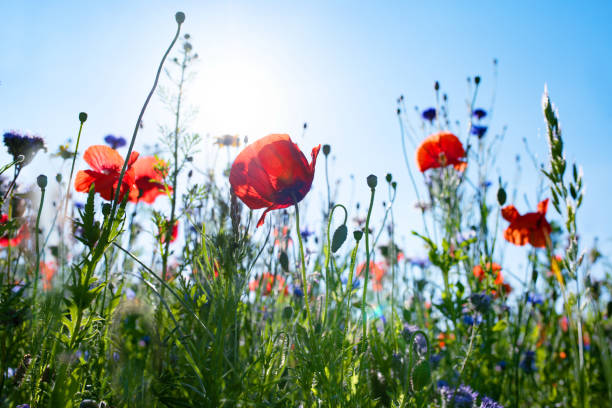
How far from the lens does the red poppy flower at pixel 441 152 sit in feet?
7.48

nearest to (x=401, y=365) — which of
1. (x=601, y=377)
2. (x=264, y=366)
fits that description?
(x=264, y=366)

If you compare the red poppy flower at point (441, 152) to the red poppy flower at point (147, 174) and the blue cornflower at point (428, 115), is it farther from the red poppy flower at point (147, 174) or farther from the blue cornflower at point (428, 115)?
the red poppy flower at point (147, 174)

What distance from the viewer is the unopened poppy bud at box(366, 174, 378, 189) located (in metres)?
1.11

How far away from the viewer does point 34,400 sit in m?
0.98

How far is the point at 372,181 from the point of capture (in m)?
1.12

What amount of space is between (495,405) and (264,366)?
0.75 metres

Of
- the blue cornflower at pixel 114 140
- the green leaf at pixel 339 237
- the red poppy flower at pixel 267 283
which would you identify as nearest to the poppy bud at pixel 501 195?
the green leaf at pixel 339 237

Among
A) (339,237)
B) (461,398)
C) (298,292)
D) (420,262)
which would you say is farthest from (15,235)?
(420,262)

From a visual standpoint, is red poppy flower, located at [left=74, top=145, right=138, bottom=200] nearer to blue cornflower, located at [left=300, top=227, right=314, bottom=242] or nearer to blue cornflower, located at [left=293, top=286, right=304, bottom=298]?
blue cornflower, located at [left=293, top=286, right=304, bottom=298]

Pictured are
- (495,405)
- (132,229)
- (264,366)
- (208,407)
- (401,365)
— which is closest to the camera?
(208,407)

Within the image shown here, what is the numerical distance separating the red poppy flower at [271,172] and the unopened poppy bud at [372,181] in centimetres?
16

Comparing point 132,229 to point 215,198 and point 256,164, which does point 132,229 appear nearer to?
point 215,198

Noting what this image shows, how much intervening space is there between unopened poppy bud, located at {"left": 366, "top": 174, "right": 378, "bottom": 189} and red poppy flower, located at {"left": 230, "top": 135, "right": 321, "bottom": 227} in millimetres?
161

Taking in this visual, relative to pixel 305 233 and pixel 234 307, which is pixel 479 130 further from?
pixel 234 307
